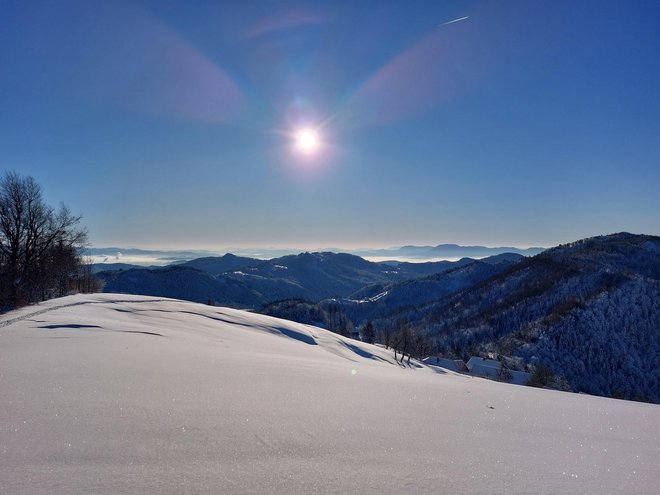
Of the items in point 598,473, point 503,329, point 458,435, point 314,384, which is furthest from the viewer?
point 503,329

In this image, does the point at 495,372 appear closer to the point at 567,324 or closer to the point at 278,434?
the point at 567,324

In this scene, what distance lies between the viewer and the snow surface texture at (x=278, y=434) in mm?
1980

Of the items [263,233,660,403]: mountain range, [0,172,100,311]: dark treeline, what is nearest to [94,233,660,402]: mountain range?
[263,233,660,403]: mountain range

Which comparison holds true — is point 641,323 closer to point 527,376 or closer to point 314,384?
point 527,376

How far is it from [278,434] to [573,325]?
137m

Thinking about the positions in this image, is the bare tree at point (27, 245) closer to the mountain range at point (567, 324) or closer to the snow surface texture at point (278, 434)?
the snow surface texture at point (278, 434)

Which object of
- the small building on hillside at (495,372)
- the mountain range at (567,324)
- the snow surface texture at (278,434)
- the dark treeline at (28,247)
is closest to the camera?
the snow surface texture at (278,434)

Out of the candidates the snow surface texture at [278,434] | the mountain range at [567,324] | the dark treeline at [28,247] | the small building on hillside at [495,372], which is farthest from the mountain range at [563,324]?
the snow surface texture at [278,434]

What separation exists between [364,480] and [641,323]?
153 metres

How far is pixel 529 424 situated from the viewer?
374 cm

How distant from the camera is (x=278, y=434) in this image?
2.66m

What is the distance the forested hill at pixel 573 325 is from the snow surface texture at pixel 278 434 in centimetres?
7665

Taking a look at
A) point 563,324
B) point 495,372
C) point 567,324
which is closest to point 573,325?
point 567,324

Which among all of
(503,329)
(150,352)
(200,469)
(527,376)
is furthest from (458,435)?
(503,329)
